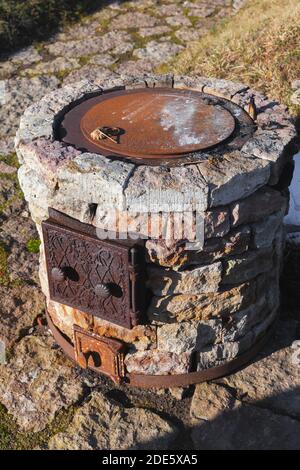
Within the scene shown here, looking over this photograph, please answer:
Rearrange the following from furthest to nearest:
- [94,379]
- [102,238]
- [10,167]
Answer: [10,167], [94,379], [102,238]

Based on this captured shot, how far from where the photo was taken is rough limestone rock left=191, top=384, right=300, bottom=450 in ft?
10.5

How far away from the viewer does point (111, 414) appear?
3361mm

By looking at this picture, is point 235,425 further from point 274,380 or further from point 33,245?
point 33,245

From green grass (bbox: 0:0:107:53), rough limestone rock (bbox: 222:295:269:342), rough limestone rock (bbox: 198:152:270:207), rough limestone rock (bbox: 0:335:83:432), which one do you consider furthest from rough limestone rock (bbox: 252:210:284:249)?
green grass (bbox: 0:0:107:53)

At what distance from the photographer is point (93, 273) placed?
3.14 m

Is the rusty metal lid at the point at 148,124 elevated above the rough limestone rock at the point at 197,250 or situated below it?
above

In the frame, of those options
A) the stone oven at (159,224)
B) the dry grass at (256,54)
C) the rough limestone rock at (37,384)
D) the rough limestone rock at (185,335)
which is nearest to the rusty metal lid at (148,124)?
the stone oven at (159,224)

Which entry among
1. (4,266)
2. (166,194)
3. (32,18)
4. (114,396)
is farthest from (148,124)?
(32,18)

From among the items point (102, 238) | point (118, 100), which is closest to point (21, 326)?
point (102, 238)

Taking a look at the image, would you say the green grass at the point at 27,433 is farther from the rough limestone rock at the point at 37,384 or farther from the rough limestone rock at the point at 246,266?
the rough limestone rock at the point at 246,266

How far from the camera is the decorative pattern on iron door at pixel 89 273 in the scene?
119 inches

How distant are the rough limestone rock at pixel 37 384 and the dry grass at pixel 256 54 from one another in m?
3.62
